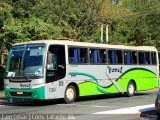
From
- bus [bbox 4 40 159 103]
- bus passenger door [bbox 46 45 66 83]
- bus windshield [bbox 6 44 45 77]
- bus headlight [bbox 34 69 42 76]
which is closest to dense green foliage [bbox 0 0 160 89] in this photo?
bus [bbox 4 40 159 103]

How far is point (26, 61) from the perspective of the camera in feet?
66.7

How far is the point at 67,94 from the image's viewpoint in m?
21.3

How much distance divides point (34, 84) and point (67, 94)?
212cm

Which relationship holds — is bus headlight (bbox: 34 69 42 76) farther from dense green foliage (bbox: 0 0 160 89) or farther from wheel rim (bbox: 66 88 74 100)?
dense green foliage (bbox: 0 0 160 89)

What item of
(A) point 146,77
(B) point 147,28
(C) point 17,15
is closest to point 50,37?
(C) point 17,15

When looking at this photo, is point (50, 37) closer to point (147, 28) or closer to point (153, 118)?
point (153, 118)

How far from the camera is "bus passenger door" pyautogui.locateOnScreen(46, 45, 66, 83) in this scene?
2017cm

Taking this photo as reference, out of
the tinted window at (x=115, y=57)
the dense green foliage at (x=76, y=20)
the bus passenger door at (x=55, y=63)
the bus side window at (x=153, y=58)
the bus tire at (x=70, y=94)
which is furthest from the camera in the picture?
the dense green foliage at (x=76, y=20)

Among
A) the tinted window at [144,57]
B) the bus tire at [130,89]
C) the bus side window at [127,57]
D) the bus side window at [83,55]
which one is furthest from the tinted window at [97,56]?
the tinted window at [144,57]

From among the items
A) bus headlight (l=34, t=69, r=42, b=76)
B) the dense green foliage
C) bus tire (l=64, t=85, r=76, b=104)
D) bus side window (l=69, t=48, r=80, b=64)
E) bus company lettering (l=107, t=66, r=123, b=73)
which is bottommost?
bus tire (l=64, t=85, r=76, b=104)

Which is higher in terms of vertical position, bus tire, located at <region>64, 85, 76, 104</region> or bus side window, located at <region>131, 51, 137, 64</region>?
bus side window, located at <region>131, 51, 137, 64</region>

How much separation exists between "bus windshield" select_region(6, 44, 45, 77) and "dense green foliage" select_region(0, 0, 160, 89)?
885cm

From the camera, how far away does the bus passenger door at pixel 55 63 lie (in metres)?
20.2

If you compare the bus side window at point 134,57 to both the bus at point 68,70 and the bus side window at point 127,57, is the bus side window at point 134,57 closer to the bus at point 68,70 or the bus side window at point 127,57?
the bus at point 68,70
